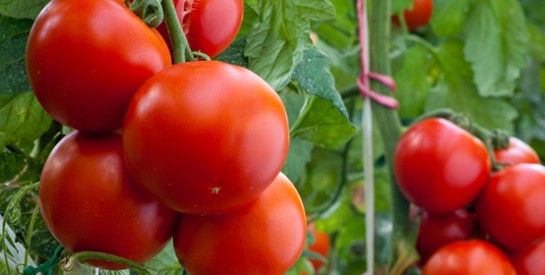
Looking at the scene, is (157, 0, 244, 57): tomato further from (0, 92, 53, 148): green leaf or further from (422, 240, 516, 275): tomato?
(422, 240, 516, 275): tomato

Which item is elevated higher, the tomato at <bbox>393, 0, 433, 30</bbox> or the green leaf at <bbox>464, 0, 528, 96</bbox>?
the green leaf at <bbox>464, 0, 528, 96</bbox>

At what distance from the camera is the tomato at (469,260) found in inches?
34.3

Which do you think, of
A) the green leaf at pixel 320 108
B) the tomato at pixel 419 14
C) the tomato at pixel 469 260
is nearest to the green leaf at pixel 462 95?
the tomato at pixel 419 14

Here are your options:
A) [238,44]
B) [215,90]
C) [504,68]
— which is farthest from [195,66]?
[504,68]

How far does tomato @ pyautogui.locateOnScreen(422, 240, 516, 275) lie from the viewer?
0.87 m

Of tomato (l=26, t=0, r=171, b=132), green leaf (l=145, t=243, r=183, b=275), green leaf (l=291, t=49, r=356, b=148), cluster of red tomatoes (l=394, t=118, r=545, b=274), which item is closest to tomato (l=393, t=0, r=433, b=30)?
cluster of red tomatoes (l=394, t=118, r=545, b=274)

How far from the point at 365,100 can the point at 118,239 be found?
24.9 inches

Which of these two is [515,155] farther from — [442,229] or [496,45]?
[496,45]

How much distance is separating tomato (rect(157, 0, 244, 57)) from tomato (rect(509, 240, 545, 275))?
55 centimetres

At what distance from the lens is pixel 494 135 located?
1028mm

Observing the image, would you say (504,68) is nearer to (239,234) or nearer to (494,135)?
(494,135)

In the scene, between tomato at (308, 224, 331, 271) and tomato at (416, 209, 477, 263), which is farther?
tomato at (308, 224, 331, 271)

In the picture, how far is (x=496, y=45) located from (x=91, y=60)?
936mm

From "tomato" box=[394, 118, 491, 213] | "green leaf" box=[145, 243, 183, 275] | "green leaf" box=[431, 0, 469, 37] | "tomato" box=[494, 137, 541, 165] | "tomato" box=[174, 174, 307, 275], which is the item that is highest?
"tomato" box=[174, 174, 307, 275]
